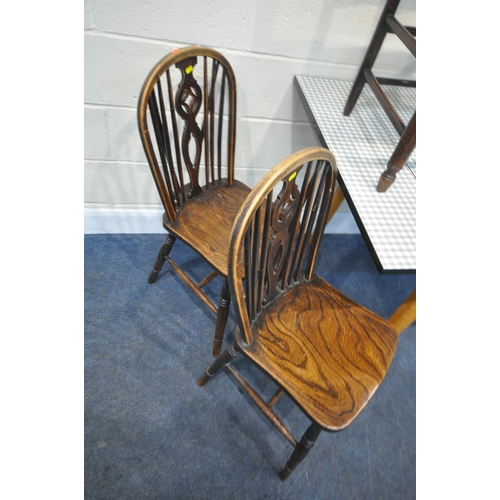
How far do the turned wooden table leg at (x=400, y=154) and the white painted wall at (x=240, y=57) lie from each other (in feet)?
1.67

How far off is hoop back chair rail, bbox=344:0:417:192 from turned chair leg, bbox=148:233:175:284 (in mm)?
693

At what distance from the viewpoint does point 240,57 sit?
3.52 feet

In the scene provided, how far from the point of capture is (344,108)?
1130mm

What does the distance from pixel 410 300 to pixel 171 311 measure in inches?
35.0

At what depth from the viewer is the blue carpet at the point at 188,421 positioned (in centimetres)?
99

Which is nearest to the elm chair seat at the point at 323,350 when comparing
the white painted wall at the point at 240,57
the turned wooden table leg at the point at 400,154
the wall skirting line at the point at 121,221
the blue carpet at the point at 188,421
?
the turned wooden table leg at the point at 400,154

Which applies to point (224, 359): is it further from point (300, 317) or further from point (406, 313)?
point (406, 313)

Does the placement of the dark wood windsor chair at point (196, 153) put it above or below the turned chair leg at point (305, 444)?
above

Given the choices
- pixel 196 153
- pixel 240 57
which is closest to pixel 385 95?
pixel 240 57

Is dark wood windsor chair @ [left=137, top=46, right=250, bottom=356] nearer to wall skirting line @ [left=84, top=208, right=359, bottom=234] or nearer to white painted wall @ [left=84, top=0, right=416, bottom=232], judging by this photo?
white painted wall @ [left=84, top=0, right=416, bottom=232]

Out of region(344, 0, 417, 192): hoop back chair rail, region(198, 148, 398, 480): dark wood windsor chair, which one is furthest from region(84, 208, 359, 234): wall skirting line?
region(344, 0, 417, 192): hoop back chair rail

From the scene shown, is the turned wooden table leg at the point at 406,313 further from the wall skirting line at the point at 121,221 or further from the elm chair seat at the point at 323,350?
the wall skirting line at the point at 121,221

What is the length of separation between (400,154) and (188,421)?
1.03 metres

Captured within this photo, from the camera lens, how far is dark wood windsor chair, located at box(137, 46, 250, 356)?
0.83 meters
